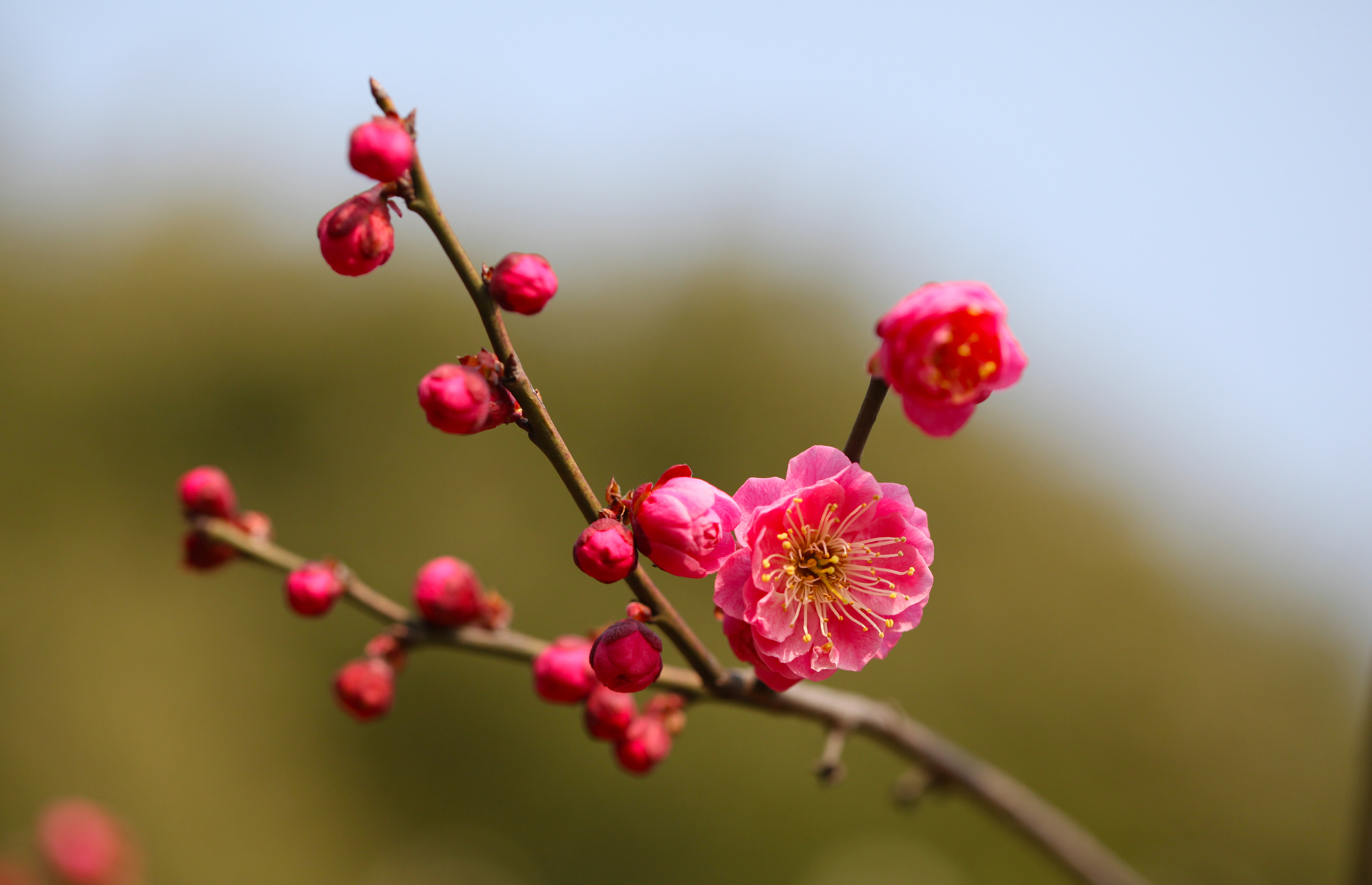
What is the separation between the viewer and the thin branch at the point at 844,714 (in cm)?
139

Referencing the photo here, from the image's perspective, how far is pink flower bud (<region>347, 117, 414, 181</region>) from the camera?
91 centimetres

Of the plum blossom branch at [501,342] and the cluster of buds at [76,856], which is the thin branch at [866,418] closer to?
the plum blossom branch at [501,342]

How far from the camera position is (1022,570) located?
9711mm

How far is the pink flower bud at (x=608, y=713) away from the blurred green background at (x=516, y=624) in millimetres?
5653

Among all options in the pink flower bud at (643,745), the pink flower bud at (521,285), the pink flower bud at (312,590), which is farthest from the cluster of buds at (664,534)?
the pink flower bud at (312,590)

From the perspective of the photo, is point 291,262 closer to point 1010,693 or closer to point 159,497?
point 159,497

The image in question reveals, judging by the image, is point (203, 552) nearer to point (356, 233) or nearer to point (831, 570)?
point (356, 233)

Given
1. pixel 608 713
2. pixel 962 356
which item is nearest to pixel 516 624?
pixel 608 713

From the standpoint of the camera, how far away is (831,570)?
48.0 inches

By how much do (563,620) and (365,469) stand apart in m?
3.06

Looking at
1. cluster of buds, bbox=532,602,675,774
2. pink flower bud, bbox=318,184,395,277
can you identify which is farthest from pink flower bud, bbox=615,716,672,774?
pink flower bud, bbox=318,184,395,277

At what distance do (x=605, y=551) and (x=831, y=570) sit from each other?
0.43 meters

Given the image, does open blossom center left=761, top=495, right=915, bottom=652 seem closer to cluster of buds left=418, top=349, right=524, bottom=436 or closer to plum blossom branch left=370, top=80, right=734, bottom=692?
plum blossom branch left=370, top=80, right=734, bottom=692

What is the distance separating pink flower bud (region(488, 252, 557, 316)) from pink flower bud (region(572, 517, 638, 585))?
10.6 inches
